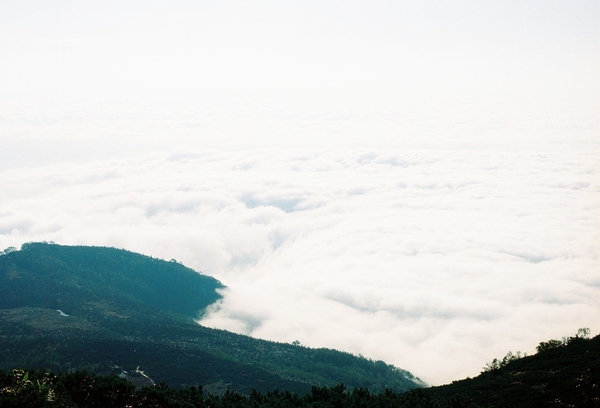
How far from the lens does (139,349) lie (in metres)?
130

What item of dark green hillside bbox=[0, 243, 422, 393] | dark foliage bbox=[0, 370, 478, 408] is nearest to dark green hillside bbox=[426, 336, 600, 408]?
dark foliage bbox=[0, 370, 478, 408]

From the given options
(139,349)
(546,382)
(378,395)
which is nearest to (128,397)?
(378,395)

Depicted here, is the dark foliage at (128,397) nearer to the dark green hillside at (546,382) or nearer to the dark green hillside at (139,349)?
the dark green hillside at (546,382)

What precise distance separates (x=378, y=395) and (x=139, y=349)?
3349 inches

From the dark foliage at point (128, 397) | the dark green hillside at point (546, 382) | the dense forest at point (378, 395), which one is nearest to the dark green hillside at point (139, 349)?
the dense forest at point (378, 395)

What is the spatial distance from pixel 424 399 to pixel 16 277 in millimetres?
185326

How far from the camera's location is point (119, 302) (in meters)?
191

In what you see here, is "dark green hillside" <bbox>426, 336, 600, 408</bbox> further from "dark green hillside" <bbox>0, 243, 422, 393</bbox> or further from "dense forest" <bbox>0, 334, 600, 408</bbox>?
"dark green hillside" <bbox>0, 243, 422, 393</bbox>

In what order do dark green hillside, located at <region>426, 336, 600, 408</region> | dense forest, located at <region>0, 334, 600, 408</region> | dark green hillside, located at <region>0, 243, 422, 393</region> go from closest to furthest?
dense forest, located at <region>0, 334, 600, 408</region> → dark green hillside, located at <region>426, 336, 600, 408</region> → dark green hillside, located at <region>0, 243, 422, 393</region>

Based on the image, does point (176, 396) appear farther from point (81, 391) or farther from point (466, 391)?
point (466, 391)

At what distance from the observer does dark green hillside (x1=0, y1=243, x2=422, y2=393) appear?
120 metres

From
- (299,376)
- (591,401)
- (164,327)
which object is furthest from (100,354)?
(591,401)

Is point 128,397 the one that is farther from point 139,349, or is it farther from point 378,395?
point 139,349

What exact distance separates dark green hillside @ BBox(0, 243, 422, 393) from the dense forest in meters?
58.4
